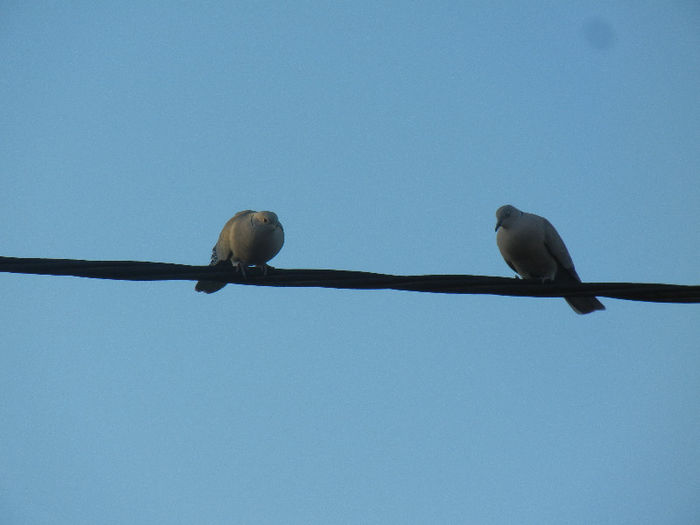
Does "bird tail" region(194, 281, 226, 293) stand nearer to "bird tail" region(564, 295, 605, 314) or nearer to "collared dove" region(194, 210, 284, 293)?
"collared dove" region(194, 210, 284, 293)

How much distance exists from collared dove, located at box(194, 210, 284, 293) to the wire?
109 inches

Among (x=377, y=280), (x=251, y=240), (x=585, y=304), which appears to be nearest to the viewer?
(x=377, y=280)

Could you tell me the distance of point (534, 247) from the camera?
7.95m

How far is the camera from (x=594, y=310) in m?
7.55

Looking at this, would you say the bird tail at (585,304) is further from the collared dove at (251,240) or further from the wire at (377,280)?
the wire at (377,280)

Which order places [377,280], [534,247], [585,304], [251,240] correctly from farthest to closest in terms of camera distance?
[534,247] < [585,304] < [251,240] < [377,280]

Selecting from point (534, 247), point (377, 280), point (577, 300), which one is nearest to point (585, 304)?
point (577, 300)

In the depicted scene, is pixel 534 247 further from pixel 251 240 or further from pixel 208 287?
pixel 208 287

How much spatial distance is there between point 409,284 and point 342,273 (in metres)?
0.34

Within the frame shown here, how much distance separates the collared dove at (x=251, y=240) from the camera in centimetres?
760

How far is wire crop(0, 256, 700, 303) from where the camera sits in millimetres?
4562

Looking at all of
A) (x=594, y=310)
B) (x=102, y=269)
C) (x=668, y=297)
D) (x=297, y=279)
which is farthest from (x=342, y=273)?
(x=594, y=310)

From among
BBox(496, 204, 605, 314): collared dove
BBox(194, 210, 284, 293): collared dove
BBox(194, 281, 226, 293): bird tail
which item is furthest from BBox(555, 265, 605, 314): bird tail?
BBox(194, 281, 226, 293): bird tail

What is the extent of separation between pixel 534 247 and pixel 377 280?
3579mm
